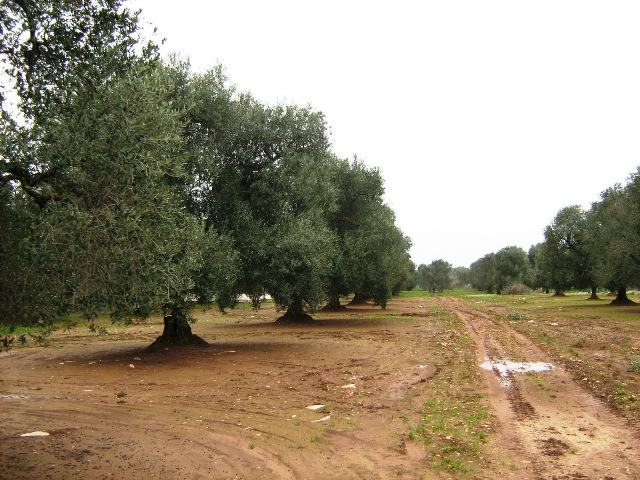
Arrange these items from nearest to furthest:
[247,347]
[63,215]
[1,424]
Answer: [63,215] → [1,424] → [247,347]

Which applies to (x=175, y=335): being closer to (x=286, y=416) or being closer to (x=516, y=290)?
(x=286, y=416)

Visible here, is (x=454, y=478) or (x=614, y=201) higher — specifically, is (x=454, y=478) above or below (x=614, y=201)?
below

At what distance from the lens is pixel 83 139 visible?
25.2 ft

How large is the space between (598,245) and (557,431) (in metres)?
47.6

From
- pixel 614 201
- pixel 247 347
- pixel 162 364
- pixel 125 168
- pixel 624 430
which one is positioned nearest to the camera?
pixel 125 168

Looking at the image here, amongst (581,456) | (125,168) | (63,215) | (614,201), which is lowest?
(581,456)

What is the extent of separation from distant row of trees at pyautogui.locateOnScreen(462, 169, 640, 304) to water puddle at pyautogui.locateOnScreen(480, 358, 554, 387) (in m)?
30.4

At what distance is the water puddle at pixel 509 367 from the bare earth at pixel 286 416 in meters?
0.41

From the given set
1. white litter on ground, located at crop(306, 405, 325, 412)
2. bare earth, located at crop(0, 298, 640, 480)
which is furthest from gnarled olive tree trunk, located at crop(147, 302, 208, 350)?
white litter on ground, located at crop(306, 405, 325, 412)

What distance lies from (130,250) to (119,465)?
11.5 feet

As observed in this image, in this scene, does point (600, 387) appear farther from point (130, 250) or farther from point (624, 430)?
point (130, 250)

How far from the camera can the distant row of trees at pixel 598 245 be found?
1695 inches

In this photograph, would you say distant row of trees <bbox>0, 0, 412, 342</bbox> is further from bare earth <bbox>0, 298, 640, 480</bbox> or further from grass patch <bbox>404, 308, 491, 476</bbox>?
grass patch <bbox>404, 308, 491, 476</bbox>

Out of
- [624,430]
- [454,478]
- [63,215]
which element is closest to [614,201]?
[624,430]
